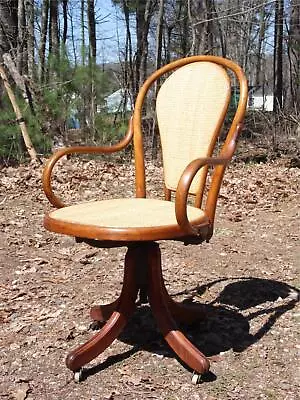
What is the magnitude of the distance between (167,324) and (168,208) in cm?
38

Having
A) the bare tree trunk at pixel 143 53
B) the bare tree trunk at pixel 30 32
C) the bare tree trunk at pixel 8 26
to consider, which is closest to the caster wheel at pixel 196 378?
the bare tree trunk at pixel 30 32

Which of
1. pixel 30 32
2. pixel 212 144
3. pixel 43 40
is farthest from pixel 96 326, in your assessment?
pixel 43 40

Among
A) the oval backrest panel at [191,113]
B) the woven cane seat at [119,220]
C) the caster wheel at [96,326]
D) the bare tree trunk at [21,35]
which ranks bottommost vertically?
the caster wheel at [96,326]

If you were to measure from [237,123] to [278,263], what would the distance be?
127 centimetres

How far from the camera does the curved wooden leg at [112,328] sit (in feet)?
5.69

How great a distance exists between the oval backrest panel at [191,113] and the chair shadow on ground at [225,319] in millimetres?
522

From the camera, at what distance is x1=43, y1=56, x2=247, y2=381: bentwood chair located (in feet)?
5.09

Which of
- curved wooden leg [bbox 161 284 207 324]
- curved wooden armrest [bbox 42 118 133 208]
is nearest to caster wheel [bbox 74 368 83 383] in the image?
curved wooden leg [bbox 161 284 207 324]

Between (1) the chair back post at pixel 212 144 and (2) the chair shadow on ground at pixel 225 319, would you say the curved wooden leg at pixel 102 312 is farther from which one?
(1) the chair back post at pixel 212 144

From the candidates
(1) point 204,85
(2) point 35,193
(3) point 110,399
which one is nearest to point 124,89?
(2) point 35,193

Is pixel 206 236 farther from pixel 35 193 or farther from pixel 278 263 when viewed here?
pixel 35 193

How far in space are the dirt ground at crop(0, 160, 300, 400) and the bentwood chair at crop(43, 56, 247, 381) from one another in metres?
0.10

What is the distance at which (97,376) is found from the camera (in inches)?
69.6

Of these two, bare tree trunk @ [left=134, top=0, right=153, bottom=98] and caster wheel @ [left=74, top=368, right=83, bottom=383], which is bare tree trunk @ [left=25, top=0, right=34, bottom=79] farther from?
caster wheel @ [left=74, top=368, right=83, bottom=383]
